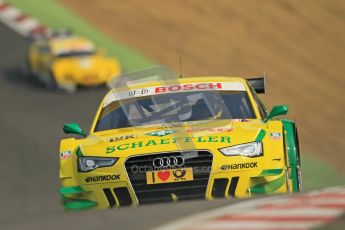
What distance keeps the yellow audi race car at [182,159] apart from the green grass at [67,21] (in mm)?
15275

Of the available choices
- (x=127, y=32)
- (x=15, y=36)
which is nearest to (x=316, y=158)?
(x=127, y=32)

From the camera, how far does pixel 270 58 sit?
81.4 feet

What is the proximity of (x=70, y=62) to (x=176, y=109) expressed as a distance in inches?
602

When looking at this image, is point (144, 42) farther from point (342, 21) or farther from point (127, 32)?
point (342, 21)

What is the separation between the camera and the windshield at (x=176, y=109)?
1141 cm

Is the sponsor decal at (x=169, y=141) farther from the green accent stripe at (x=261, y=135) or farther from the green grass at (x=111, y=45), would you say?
the green grass at (x=111, y=45)

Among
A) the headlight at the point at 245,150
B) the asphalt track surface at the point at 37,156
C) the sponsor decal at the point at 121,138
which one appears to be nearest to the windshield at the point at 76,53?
the asphalt track surface at the point at 37,156

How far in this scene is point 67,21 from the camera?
3119cm

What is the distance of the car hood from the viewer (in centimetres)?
1031

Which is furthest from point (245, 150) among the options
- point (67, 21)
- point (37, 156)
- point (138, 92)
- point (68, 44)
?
point (67, 21)

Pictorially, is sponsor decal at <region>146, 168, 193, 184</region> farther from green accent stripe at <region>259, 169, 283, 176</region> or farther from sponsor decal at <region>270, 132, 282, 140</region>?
sponsor decal at <region>270, 132, 282, 140</region>

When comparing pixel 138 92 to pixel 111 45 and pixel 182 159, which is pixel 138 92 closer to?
pixel 182 159

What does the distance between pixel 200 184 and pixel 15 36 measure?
70.7 feet

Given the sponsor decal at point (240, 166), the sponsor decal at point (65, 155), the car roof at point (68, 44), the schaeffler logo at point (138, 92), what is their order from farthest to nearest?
the car roof at point (68, 44) < the schaeffler logo at point (138, 92) < the sponsor decal at point (65, 155) < the sponsor decal at point (240, 166)
